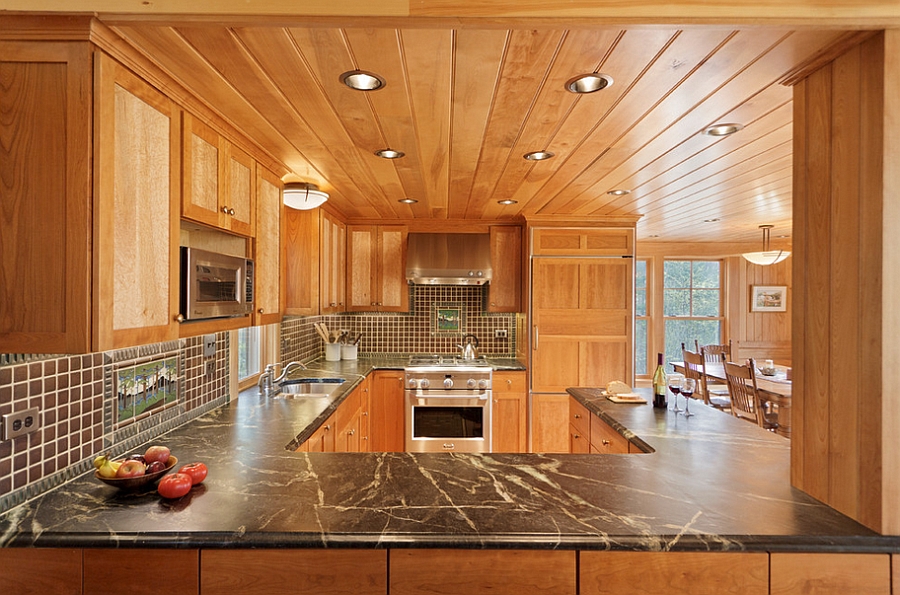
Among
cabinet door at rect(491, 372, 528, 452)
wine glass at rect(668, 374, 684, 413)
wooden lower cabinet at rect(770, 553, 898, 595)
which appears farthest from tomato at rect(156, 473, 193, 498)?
cabinet door at rect(491, 372, 528, 452)

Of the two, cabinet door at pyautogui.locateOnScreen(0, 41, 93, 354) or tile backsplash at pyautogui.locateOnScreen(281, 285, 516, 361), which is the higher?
cabinet door at pyautogui.locateOnScreen(0, 41, 93, 354)

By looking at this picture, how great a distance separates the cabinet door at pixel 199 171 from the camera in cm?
176

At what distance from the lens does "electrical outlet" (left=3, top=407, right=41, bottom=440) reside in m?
1.26

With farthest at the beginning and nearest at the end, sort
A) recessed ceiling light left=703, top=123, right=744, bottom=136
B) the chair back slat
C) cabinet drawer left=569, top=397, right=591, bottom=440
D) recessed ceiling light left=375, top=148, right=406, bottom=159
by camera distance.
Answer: the chair back slat
cabinet drawer left=569, top=397, right=591, bottom=440
recessed ceiling light left=375, top=148, right=406, bottom=159
recessed ceiling light left=703, top=123, right=744, bottom=136

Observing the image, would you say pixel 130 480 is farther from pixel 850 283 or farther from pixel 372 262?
pixel 372 262

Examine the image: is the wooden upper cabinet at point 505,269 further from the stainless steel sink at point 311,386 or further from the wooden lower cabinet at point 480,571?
the wooden lower cabinet at point 480,571

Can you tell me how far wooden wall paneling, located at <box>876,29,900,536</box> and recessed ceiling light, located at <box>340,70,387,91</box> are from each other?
1413 millimetres

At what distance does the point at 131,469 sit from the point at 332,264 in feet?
9.31

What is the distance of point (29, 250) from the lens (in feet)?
4.48

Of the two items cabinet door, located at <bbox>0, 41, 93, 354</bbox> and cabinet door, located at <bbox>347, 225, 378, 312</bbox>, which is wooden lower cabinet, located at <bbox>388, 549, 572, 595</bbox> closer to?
cabinet door, located at <bbox>0, 41, 93, 354</bbox>

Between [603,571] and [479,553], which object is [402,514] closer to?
[479,553]

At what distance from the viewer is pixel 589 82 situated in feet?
5.34

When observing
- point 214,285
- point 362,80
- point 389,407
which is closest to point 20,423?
point 214,285

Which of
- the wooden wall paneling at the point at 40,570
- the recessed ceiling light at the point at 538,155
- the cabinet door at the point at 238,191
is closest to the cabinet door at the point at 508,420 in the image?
the recessed ceiling light at the point at 538,155
